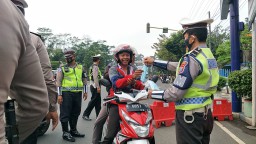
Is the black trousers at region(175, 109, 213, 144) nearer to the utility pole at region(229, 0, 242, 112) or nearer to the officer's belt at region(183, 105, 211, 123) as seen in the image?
the officer's belt at region(183, 105, 211, 123)

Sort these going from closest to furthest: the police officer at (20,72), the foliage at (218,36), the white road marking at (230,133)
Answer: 1. the police officer at (20,72)
2. the white road marking at (230,133)
3. the foliage at (218,36)

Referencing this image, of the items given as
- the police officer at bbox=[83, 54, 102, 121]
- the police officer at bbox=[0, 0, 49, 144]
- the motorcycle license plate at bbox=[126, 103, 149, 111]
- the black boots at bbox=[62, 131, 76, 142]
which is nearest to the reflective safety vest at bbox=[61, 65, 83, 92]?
the black boots at bbox=[62, 131, 76, 142]

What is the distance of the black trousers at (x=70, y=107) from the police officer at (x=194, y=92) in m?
3.29

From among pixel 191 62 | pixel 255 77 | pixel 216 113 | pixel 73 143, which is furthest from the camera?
pixel 216 113

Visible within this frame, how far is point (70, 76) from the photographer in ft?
20.0

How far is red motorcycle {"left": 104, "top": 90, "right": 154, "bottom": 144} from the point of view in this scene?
3318 millimetres

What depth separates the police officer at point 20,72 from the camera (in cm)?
117

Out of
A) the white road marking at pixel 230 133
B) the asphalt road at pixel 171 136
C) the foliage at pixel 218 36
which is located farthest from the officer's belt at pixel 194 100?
the foliage at pixel 218 36

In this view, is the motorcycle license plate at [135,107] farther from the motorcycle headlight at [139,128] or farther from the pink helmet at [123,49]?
the pink helmet at [123,49]

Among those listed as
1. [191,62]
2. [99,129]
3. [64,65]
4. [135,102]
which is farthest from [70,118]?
[191,62]

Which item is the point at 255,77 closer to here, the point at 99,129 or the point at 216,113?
the point at 216,113

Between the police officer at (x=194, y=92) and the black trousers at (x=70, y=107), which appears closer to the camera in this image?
Result: the police officer at (x=194, y=92)

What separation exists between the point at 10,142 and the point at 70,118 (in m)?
4.67

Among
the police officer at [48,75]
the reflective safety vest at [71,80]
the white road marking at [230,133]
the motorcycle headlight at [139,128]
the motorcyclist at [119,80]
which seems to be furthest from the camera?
the reflective safety vest at [71,80]
